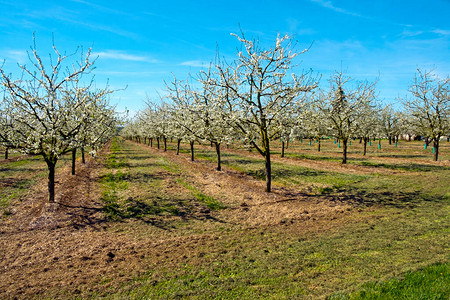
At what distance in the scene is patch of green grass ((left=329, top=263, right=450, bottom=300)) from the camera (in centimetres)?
556

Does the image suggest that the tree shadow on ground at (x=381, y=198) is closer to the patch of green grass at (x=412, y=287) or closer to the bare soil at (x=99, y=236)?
the bare soil at (x=99, y=236)

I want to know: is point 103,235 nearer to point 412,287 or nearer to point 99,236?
point 99,236

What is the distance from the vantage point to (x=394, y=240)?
8.73 metres

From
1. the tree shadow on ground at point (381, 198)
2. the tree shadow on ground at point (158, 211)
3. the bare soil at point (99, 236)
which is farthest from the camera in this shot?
the tree shadow on ground at point (381, 198)

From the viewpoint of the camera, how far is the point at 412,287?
5855 millimetres

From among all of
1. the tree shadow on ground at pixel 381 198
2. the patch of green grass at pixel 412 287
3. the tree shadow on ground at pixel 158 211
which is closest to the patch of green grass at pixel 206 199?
the tree shadow on ground at pixel 158 211

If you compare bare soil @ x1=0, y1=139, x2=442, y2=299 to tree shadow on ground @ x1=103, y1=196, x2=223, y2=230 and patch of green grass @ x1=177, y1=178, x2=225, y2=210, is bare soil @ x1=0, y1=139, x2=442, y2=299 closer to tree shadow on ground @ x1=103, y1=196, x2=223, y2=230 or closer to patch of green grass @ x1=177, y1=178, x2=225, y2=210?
tree shadow on ground @ x1=103, y1=196, x2=223, y2=230

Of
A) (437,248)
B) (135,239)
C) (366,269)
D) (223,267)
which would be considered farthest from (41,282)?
(437,248)

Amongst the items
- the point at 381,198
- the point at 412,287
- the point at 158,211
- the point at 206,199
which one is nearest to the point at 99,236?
the point at 158,211

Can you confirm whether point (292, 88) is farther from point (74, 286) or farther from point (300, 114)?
point (74, 286)

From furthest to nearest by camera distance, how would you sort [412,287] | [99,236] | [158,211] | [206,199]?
[206,199], [158,211], [99,236], [412,287]

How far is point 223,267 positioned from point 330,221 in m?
5.99

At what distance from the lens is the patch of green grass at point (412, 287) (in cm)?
556

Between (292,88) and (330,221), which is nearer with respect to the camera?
(330,221)
